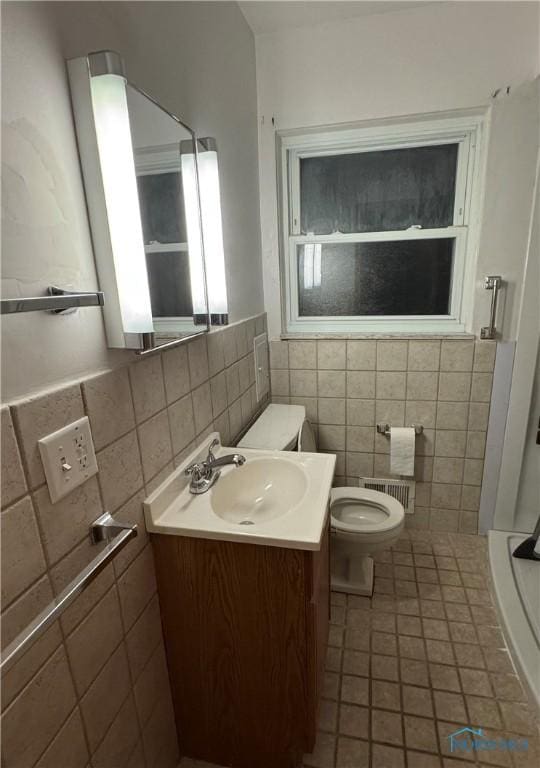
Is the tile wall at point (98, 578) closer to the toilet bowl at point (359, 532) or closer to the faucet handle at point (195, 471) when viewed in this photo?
the faucet handle at point (195, 471)

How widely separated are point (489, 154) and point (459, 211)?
260 mm

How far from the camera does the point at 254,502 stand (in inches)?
53.1

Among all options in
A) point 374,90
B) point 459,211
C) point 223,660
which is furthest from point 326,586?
point 374,90

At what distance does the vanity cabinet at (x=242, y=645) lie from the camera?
1.00 metres

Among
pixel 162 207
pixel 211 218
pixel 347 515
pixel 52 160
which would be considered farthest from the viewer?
pixel 347 515

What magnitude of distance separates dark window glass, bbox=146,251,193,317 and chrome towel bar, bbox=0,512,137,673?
1.68 ft

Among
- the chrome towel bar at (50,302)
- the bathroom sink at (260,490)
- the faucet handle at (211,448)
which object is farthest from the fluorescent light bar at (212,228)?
the chrome towel bar at (50,302)

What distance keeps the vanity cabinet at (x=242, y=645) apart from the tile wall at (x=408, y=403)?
1127 mm

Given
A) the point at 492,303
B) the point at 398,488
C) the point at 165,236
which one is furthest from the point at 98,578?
the point at 492,303

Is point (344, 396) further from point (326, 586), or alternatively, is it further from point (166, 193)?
point (166, 193)

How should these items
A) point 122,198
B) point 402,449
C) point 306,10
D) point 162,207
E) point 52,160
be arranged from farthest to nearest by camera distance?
1. point 402,449
2. point 306,10
3. point 162,207
4. point 122,198
5. point 52,160

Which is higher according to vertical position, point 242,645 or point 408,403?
point 408,403

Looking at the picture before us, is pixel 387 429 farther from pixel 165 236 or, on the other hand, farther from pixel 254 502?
pixel 165 236

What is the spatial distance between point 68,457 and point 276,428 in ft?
3.94
